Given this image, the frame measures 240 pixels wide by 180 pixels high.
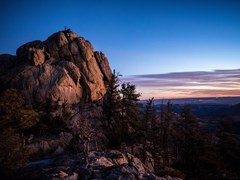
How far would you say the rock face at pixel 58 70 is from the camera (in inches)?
1604

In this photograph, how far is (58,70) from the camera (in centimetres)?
4409

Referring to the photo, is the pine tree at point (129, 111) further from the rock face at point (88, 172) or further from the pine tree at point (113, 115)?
the rock face at point (88, 172)

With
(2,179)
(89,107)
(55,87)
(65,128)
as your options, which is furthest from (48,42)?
(2,179)

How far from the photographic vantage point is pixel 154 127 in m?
36.1

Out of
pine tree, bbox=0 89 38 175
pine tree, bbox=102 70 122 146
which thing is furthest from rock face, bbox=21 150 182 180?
pine tree, bbox=102 70 122 146

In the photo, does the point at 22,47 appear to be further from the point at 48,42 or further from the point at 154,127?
the point at 154,127

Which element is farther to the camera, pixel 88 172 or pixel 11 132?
pixel 11 132

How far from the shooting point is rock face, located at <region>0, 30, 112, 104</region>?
40750 mm

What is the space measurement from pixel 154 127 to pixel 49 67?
2901 centimetres

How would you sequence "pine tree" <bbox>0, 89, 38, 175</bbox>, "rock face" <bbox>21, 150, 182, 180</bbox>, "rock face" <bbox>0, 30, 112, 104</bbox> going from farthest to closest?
1. "rock face" <bbox>0, 30, 112, 104</bbox>
2. "pine tree" <bbox>0, 89, 38, 175</bbox>
3. "rock face" <bbox>21, 150, 182, 180</bbox>

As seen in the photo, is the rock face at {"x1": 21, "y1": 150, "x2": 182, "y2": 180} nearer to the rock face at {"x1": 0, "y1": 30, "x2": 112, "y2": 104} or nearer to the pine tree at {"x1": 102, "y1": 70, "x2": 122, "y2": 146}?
the pine tree at {"x1": 102, "y1": 70, "x2": 122, "y2": 146}

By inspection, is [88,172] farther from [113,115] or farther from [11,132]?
[113,115]

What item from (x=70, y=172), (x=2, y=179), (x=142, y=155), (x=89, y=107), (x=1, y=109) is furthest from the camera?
(x=89, y=107)

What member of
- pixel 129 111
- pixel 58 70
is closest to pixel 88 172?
pixel 129 111
